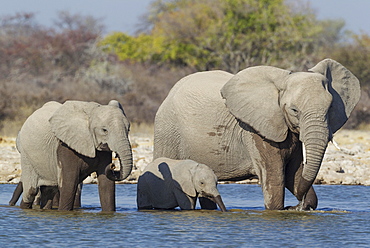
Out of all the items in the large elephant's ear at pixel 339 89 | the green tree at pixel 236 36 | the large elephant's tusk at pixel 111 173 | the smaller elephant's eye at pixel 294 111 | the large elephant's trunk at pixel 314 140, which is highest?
the green tree at pixel 236 36

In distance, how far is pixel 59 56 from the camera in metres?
36.8

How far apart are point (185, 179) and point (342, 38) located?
57.0 metres

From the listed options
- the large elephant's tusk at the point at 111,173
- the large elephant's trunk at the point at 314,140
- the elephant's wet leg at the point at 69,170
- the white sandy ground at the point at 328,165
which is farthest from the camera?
the white sandy ground at the point at 328,165

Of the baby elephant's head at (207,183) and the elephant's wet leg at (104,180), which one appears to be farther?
the baby elephant's head at (207,183)

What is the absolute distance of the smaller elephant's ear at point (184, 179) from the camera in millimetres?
9508

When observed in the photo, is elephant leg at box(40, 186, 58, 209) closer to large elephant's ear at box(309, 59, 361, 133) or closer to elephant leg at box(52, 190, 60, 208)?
elephant leg at box(52, 190, 60, 208)

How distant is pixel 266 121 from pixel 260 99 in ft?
0.90

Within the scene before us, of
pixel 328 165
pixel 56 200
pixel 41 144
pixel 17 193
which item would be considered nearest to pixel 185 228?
pixel 41 144

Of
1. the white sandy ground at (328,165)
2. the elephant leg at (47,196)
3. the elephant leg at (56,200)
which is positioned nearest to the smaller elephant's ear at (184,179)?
the elephant leg at (47,196)

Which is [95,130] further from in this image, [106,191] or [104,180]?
[106,191]

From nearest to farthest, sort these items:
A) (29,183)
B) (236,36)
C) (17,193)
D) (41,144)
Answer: (41,144), (29,183), (17,193), (236,36)

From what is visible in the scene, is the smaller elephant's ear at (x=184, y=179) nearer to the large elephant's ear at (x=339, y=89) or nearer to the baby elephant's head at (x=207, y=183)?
the baby elephant's head at (x=207, y=183)

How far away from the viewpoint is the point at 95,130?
8.93 m

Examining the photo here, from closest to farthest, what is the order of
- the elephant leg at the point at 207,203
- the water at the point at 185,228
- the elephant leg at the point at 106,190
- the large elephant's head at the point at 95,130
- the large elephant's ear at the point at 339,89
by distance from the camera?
the water at the point at 185,228, the large elephant's head at the point at 95,130, the large elephant's ear at the point at 339,89, the elephant leg at the point at 106,190, the elephant leg at the point at 207,203
